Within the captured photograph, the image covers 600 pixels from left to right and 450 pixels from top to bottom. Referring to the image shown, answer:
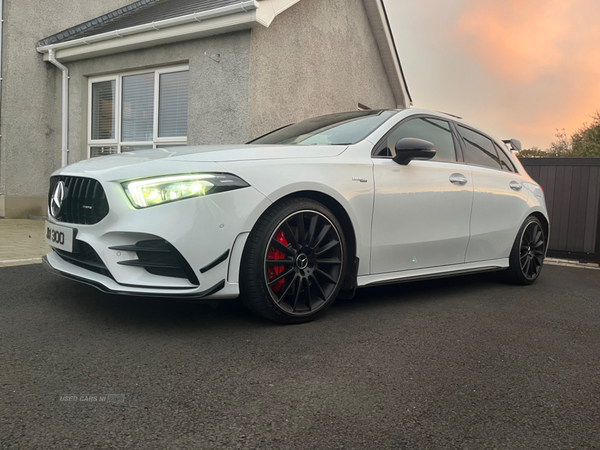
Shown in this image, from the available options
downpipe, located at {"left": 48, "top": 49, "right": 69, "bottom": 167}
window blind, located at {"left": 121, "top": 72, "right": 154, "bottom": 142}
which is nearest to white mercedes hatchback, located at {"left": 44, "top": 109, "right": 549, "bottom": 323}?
window blind, located at {"left": 121, "top": 72, "right": 154, "bottom": 142}

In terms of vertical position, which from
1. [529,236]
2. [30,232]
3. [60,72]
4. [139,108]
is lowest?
[30,232]

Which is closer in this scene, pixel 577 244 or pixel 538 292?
pixel 538 292

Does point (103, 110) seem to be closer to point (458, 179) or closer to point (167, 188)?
point (458, 179)

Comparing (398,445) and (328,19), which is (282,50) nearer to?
(328,19)

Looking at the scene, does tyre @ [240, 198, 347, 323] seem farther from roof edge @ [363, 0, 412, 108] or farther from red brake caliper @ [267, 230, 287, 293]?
roof edge @ [363, 0, 412, 108]

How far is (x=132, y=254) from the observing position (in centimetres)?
273

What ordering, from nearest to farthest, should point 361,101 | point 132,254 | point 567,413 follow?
point 567,413
point 132,254
point 361,101

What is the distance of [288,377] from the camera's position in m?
2.31

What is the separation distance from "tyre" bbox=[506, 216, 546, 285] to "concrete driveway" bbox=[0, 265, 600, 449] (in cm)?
113

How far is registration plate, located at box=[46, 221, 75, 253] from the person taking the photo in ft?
9.73

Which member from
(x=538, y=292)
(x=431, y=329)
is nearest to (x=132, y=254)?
(x=431, y=329)

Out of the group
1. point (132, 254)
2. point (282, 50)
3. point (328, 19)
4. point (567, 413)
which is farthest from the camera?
point (328, 19)

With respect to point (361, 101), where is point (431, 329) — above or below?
below

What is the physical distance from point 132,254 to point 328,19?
8.61 meters
